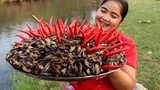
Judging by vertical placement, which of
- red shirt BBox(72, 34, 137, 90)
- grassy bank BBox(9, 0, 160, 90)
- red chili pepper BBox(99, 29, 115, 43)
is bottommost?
grassy bank BBox(9, 0, 160, 90)

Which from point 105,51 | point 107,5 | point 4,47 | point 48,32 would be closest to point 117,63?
point 105,51

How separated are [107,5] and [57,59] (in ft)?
3.17

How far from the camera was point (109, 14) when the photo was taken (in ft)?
8.11

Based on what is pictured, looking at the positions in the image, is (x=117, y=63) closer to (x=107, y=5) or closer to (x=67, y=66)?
(x=67, y=66)

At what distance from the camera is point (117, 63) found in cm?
185

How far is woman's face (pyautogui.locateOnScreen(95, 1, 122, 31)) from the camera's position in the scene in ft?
7.99

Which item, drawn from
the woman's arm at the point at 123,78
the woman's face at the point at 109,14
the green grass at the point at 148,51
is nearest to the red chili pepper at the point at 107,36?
the woman's arm at the point at 123,78

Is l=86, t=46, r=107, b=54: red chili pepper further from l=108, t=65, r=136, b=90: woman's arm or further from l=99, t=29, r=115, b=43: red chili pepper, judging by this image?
l=108, t=65, r=136, b=90: woman's arm

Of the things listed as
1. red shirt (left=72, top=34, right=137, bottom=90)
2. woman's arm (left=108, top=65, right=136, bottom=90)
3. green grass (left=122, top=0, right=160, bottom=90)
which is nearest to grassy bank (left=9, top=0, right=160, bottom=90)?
green grass (left=122, top=0, right=160, bottom=90)

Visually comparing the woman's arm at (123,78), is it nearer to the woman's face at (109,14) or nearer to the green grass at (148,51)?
the woman's face at (109,14)

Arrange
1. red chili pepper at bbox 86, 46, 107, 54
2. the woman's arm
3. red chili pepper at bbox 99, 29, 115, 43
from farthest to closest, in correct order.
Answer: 1. the woman's arm
2. red chili pepper at bbox 99, 29, 115, 43
3. red chili pepper at bbox 86, 46, 107, 54

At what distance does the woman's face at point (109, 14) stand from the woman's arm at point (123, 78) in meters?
0.41

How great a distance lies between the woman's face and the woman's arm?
41 centimetres

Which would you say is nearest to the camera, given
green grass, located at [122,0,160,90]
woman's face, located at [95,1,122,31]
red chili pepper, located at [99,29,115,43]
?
red chili pepper, located at [99,29,115,43]
